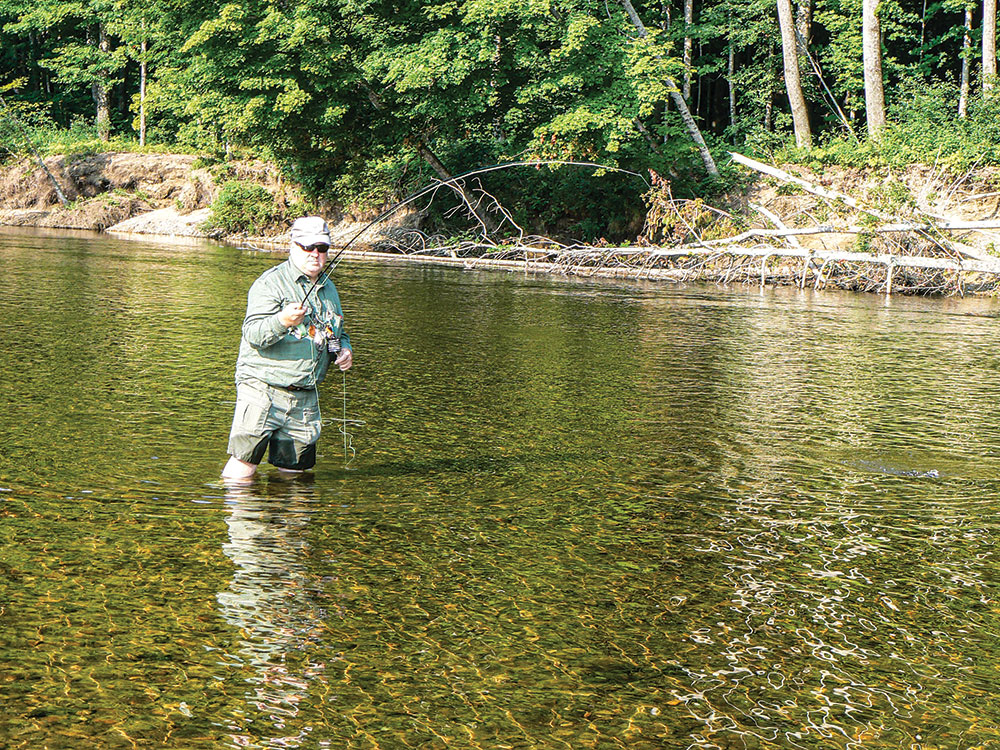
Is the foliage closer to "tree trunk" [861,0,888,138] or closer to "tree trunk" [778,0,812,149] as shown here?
"tree trunk" [778,0,812,149]

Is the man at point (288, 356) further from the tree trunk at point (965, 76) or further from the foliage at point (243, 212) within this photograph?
the foliage at point (243, 212)

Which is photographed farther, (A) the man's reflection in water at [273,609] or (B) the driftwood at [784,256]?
(B) the driftwood at [784,256]

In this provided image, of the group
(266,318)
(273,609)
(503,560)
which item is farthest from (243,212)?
(273,609)

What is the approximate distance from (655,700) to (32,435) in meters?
5.19

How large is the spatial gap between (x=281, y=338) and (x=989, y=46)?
88.9 ft

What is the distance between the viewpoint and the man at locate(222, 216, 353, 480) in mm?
6156

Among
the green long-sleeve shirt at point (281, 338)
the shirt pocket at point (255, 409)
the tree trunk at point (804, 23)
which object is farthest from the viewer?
the tree trunk at point (804, 23)

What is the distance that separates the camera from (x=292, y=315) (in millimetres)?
5844

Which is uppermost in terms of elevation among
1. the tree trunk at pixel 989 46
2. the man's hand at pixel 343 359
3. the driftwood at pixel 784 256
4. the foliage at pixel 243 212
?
the tree trunk at pixel 989 46

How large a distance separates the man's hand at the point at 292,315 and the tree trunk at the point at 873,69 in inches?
989

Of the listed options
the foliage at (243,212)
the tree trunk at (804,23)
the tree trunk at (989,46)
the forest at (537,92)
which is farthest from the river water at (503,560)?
the tree trunk at (804,23)

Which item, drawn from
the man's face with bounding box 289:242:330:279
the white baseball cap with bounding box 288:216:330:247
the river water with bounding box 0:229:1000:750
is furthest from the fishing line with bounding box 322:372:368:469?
the white baseball cap with bounding box 288:216:330:247

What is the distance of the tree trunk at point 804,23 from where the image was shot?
35.4 meters

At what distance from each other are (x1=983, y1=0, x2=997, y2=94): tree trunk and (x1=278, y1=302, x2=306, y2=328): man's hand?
84.7 ft
